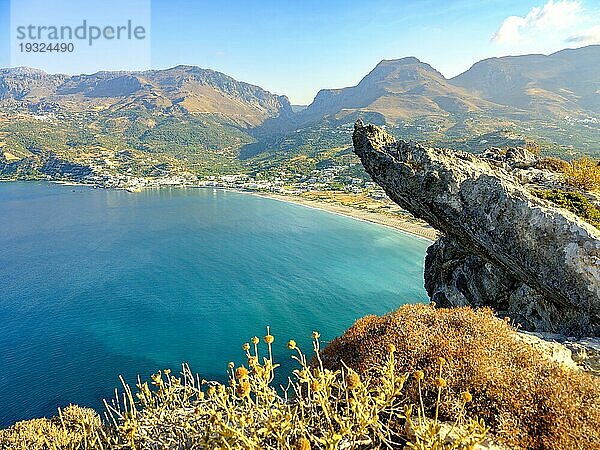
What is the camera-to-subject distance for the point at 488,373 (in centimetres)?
577

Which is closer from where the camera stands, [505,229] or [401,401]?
[401,401]

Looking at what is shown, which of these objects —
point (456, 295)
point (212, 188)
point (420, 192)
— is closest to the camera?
point (420, 192)

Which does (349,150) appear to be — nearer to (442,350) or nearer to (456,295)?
(456,295)

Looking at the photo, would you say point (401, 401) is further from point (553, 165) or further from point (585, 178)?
point (553, 165)

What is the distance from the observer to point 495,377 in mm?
5715

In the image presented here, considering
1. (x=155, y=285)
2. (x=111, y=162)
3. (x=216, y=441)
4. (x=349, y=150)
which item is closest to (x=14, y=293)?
(x=155, y=285)

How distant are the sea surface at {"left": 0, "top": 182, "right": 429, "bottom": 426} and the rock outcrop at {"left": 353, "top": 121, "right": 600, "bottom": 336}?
67.5 ft

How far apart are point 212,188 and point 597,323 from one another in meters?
133

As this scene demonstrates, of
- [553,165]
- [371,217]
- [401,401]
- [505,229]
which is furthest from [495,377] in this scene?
[371,217]

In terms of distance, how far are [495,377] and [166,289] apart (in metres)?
46.8

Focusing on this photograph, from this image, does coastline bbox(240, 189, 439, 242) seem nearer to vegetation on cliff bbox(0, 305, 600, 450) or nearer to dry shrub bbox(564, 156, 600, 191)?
dry shrub bbox(564, 156, 600, 191)

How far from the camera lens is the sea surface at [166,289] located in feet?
98.4

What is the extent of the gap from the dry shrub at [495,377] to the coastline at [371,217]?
60.7 meters

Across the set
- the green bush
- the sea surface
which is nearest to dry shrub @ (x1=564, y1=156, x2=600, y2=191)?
the green bush
